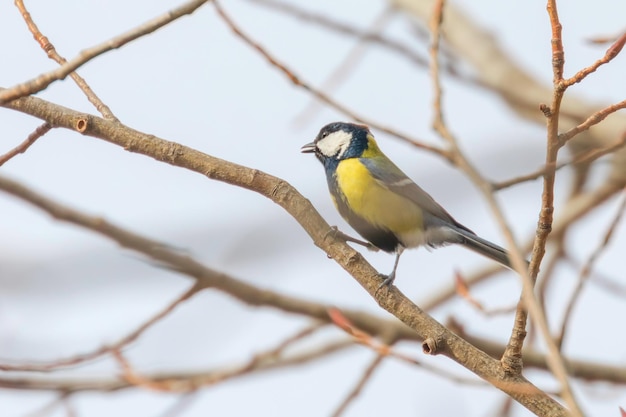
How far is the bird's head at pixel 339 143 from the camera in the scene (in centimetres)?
459

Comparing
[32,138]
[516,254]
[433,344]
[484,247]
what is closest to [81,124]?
[32,138]

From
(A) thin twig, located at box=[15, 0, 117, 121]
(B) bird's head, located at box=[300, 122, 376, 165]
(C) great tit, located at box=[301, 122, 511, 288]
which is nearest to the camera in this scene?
(A) thin twig, located at box=[15, 0, 117, 121]

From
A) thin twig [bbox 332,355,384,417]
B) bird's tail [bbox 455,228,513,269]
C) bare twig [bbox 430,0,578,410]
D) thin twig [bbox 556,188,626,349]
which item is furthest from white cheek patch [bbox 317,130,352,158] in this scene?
bare twig [bbox 430,0,578,410]

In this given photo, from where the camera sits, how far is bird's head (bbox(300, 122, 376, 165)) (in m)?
4.59

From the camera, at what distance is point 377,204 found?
4113mm

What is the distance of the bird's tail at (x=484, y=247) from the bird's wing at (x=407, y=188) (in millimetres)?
56

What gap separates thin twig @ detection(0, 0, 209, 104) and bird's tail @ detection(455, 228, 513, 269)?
206 cm

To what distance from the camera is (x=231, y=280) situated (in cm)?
367

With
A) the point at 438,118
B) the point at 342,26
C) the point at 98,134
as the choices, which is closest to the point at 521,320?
the point at 438,118

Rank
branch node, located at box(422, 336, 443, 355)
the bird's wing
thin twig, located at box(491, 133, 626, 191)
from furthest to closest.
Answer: the bird's wing, branch node, located at box(422, 336, 443, 355), thin twig, located at box(491, 133, 626, 191)

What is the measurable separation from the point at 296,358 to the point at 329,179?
115 cm

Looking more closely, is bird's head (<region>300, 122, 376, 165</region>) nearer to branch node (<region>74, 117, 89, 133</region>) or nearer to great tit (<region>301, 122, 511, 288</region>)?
great tit (<region>301, 122, 511, 288</region>)

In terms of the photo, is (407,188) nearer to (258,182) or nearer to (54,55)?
(258,182)

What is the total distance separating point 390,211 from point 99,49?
86.0 inches
